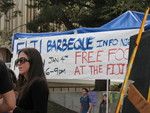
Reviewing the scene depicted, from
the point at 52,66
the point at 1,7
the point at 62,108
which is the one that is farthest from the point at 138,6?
the point at 52,66

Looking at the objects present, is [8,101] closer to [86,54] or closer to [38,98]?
[38,98]

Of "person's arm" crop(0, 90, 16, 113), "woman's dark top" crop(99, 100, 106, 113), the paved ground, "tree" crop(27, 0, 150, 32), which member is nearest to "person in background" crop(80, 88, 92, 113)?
"woman's dark top" crop(99, 100, 106, 113)

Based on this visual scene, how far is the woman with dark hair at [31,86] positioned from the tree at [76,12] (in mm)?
16256

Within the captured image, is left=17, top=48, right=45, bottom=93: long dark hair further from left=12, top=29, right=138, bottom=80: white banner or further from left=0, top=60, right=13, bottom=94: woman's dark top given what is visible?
left=12, top=29, right=138, bottom=80: white banner

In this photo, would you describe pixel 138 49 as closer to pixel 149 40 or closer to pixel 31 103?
pixel 149 40

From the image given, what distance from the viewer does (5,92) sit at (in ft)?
13.6

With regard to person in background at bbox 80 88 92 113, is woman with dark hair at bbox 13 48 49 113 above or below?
above

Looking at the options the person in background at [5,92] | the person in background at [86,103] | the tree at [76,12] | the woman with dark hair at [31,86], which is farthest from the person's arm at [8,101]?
the tree at [76,12]

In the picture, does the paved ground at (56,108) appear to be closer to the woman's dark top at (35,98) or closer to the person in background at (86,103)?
the person in background at (86,103)

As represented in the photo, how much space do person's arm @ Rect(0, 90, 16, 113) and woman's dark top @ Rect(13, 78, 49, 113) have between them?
45 cm

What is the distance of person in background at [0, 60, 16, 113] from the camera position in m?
4.14

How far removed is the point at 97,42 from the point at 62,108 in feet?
39.8

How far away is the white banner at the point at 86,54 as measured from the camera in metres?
7.77

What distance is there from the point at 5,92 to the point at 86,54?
4.11m
